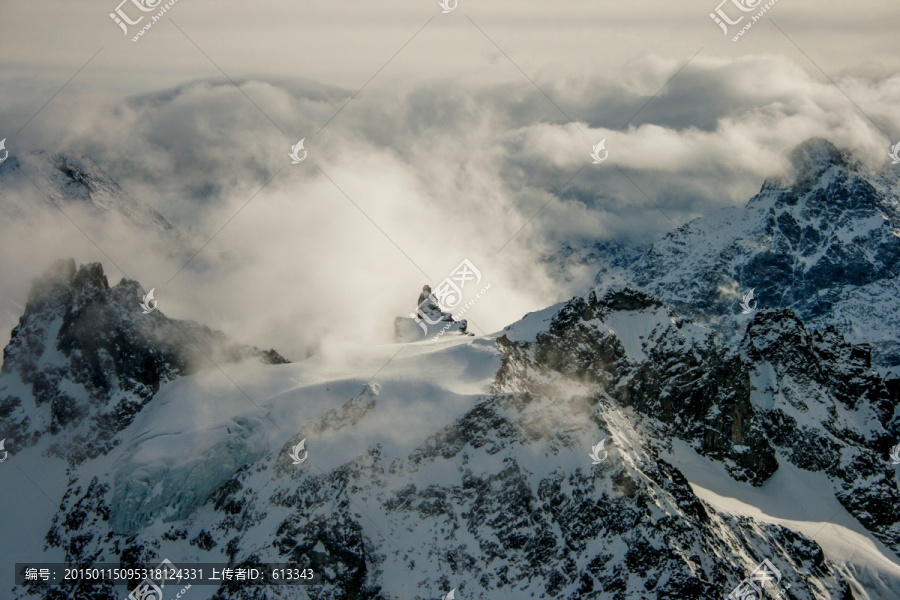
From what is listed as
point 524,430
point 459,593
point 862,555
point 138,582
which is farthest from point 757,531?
point 138,582

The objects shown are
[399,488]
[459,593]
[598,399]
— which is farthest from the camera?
[598,399]

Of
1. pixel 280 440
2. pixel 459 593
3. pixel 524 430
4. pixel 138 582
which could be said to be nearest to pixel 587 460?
pixel 524 430

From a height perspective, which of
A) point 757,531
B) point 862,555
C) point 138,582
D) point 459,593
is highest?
point 138,582

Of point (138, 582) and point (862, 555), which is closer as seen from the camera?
point (138, 582)

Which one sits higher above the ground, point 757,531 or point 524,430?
point 524,430

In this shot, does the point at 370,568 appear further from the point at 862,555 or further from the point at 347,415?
the point at 862,555

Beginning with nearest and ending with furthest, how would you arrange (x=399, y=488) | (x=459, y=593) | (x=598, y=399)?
1. (x=459, y=593)
2. (x=399, y=488)
3. (x=598, y=399)
